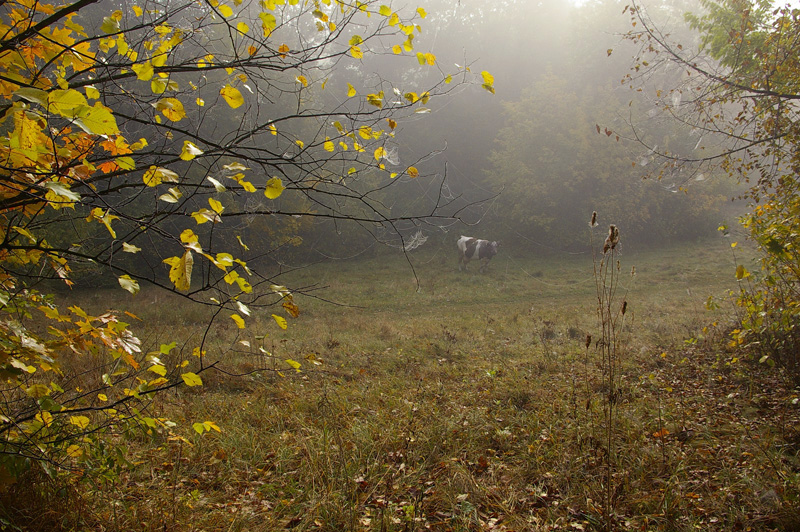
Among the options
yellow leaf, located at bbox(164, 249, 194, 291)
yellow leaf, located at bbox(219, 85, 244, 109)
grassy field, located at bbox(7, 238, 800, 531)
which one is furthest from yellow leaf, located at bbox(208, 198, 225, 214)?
grassy field, located at bbox(7, 238, 800, 531)

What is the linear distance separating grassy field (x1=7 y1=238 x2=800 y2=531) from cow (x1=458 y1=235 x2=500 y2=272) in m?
15.2

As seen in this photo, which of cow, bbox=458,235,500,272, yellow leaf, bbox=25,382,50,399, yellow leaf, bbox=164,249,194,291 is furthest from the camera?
cow, bbox=458,235,500,272

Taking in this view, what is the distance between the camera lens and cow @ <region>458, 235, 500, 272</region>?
23.9 meters

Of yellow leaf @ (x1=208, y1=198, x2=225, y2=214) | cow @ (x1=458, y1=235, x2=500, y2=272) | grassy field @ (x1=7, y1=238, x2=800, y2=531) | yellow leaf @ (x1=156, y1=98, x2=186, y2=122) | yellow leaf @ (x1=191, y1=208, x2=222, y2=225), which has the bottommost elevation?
grassy field @ (x1=7, y1=238, x2=800, y2=531)

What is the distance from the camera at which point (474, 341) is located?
30.7 ft

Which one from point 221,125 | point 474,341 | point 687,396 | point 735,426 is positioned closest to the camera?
point 735,426

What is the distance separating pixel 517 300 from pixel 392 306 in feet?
14.9

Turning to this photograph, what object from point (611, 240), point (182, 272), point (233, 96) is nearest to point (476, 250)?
point (611, 240)

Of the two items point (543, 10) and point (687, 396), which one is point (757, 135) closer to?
point (687, 396)

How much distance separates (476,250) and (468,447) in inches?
814

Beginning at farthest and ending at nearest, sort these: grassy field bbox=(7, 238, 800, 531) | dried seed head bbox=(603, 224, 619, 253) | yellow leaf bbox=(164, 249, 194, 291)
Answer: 1. grassy field bbox=(7, 238, 800, 531)
2. dried seed head bbox=(603, 224, 619, 253)
3. yellow leaf bbox=(164, 249, 194, 291)

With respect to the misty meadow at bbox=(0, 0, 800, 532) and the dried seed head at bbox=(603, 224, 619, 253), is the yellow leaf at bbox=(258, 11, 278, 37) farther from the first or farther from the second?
the dried seed head at bbox=(603, 224, 619, 253)

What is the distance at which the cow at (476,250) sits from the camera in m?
23.9

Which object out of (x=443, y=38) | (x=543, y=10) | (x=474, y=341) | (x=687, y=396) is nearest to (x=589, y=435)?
(x=687, y=396)
